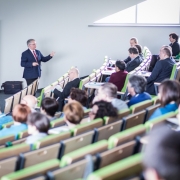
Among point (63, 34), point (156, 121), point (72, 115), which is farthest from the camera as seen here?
point (63, 34)

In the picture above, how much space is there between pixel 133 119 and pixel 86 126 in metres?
0.59

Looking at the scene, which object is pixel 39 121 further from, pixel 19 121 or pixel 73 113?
pixel 19 121

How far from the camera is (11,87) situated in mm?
9656

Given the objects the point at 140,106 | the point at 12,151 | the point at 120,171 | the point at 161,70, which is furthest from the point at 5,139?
the point at 161,70

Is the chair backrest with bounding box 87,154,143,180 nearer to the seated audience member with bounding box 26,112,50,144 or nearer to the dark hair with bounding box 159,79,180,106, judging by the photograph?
the seated audience member with bounding box 26,112,50,144

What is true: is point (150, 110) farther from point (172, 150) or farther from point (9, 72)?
point (9, 72)

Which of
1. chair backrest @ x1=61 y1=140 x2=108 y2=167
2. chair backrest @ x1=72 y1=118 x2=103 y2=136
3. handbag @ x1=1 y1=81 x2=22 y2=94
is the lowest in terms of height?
handbag @ x1=1 y1=81 x2=22 y2=94

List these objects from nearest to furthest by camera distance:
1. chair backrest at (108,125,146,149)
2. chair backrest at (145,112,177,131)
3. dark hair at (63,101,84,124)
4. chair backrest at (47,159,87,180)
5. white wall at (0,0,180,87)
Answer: chair backrest at (47,159,87,180)
chair backrest at (108,125,146,149)
chair backrest at (145,112,177,131)
dark hair at (63,101,84,124)
white wall at (0,0,180,87)

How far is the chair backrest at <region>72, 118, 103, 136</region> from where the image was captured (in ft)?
10.8

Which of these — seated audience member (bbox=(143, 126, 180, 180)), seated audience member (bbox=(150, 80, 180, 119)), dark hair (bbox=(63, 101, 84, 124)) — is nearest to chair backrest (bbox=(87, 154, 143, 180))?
seated audience member (bbox=(143, 126, 180, 180))

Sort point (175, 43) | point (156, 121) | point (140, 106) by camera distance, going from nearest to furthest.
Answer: point (156, 121) < point (140, 106) < point (175, 43)

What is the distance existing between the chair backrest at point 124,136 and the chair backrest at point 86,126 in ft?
1.79

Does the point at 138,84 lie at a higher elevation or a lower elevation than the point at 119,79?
higher

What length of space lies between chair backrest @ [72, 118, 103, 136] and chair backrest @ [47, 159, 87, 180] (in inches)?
35.5
